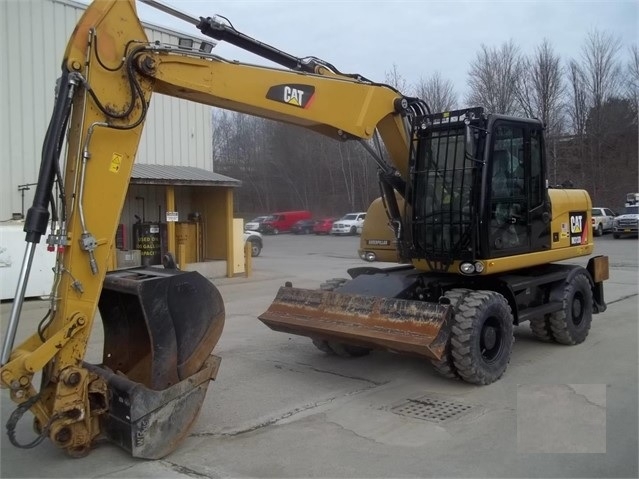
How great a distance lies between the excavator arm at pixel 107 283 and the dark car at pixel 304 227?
41.6 m

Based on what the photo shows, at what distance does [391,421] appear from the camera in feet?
18.4

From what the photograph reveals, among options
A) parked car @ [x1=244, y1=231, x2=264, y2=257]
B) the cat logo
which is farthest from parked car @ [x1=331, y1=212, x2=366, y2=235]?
the cat logo

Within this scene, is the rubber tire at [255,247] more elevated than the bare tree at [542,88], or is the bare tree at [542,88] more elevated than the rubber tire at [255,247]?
the bare tree at [542,88]

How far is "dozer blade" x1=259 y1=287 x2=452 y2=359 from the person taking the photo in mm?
6059

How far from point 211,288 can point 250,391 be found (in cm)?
187

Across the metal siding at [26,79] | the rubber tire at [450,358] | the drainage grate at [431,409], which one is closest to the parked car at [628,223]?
the metal siding at [26,79]

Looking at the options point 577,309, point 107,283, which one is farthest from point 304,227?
point 107,283

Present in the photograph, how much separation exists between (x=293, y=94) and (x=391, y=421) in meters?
3.20

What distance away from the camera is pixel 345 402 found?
20.3ft

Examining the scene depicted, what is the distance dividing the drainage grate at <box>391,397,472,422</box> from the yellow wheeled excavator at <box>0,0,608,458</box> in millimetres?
411

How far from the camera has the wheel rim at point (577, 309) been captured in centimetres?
858

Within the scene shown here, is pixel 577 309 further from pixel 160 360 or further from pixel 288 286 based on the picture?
pixel 160 360

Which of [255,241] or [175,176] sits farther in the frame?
[255,241]

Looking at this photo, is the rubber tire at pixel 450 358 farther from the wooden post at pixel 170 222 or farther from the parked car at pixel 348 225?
the parked car at pixel 348 225
